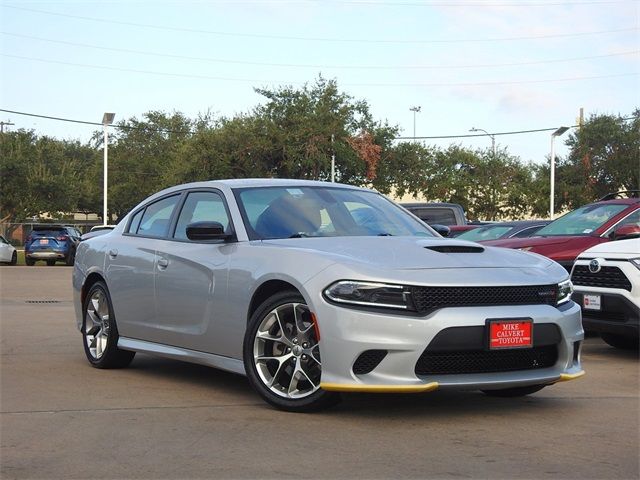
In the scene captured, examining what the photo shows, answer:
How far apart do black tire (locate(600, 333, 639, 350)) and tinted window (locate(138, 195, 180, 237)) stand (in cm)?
478

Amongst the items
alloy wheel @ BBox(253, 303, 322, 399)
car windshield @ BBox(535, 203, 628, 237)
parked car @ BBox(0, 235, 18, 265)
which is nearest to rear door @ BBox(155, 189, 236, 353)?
alloy wheel @ BBox(253, 303, 322, 399)

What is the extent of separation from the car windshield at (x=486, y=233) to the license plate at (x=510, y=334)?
11.3 metres

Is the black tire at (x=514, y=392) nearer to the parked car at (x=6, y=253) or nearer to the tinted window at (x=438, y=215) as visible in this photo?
the tinted window at (x=438, y=215)

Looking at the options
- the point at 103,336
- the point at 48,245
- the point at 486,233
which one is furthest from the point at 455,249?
the point at 48,245

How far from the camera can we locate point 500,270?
6.12 meters

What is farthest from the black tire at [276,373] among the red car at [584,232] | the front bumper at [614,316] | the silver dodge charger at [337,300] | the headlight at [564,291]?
the red car at [584,232]

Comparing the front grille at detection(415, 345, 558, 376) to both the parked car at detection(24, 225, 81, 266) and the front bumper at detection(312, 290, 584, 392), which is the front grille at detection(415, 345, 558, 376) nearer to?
the front bumper at detection(312, 290, 584, 392)

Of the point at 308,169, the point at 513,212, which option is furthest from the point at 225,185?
the point at 513,212

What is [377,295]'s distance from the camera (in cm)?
582

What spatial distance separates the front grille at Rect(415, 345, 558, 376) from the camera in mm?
5832

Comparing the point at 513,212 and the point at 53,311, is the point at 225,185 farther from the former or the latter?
the point at 513,212

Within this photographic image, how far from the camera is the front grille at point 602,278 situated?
9102mm

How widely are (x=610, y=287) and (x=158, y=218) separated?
4.27 m

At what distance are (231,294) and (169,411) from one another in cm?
90
